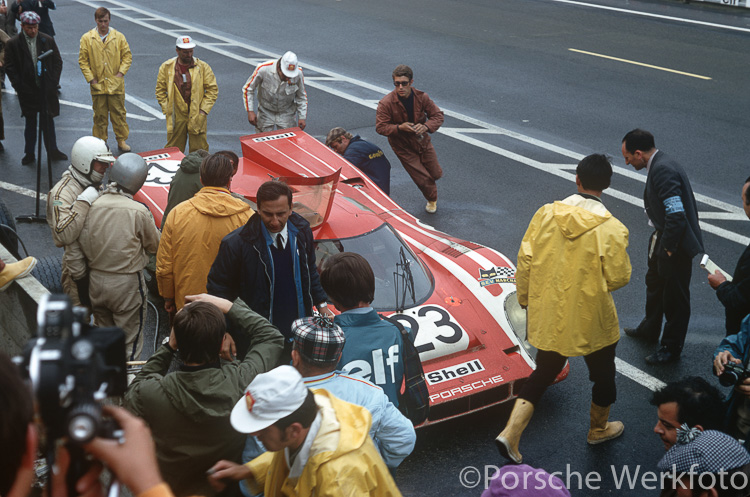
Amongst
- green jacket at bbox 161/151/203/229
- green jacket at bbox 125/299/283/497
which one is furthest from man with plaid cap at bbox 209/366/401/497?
green jacket at bbox 161/151/203/229

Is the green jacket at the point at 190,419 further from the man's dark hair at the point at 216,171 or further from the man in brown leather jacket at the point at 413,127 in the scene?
the man in brown leather jacket at the point at 413,127

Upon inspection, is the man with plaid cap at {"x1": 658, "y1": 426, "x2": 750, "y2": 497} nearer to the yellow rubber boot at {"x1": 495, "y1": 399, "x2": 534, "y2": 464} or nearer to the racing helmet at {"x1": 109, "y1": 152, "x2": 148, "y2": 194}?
the yellow rubber boot at {"x1": 495, "y1": 399, "x2": 534, "y2": 464}

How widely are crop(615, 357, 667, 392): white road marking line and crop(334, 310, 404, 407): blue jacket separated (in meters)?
2.90

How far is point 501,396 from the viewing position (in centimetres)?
539

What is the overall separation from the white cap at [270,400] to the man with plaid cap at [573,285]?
2589 millimetres

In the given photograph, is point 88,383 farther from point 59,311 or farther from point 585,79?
point 585,79

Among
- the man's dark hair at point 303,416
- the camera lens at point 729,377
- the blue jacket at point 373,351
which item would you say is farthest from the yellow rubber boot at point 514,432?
the man's dark hair at point 303,416

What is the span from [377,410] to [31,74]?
904cm

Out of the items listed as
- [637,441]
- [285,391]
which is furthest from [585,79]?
[285,391]

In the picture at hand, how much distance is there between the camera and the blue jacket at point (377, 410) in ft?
11.0

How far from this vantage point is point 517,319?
5832 millimetres

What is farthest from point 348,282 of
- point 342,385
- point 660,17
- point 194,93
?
point 660,17

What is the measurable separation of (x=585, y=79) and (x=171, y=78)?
26.9ft

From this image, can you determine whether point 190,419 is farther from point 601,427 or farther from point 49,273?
point 49,273
